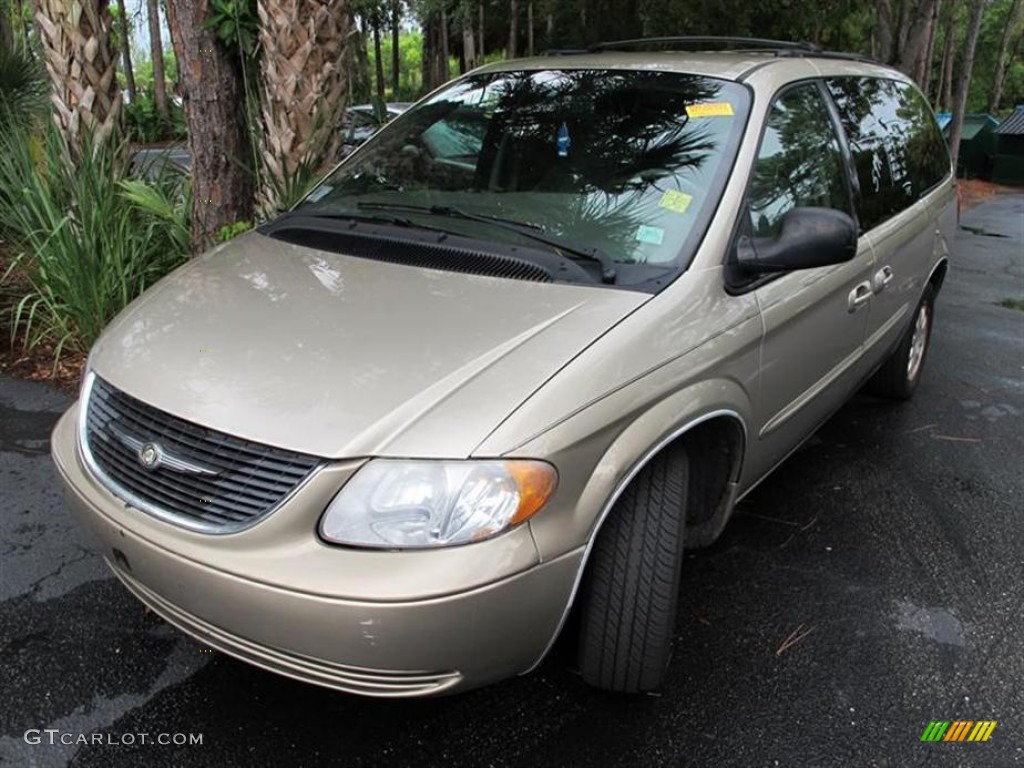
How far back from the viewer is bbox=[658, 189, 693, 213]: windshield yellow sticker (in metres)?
2.71

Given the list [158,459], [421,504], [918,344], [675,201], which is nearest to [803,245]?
[675,201]

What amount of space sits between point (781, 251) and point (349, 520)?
1.55m

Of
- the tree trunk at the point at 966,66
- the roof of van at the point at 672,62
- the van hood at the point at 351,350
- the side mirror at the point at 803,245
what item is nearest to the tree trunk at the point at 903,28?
the tree trunk at the point at 966,66

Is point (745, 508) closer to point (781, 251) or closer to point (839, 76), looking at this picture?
point (781, 251)

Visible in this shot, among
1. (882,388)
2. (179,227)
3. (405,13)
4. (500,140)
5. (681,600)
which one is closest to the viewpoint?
(681,600)

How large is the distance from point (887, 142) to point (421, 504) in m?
3.22

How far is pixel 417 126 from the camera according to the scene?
3.58m

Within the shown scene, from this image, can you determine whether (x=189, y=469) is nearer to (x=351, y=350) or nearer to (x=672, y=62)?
(x=351, y=350)

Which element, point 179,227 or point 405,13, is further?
point 405,13

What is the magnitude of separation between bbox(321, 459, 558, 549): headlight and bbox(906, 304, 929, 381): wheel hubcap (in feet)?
11.8

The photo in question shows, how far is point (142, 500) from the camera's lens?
7.06 ft

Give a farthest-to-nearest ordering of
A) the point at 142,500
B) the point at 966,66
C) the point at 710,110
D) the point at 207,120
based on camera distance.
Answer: the point at 966,66, the point at 207,120, the point at 710,110, the point at 142,500

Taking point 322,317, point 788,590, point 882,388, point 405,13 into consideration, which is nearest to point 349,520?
point 322,317

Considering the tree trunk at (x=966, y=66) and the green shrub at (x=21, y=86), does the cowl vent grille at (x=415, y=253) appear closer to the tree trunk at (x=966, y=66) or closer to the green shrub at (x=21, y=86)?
the green shrub at (x=21, y=86)
